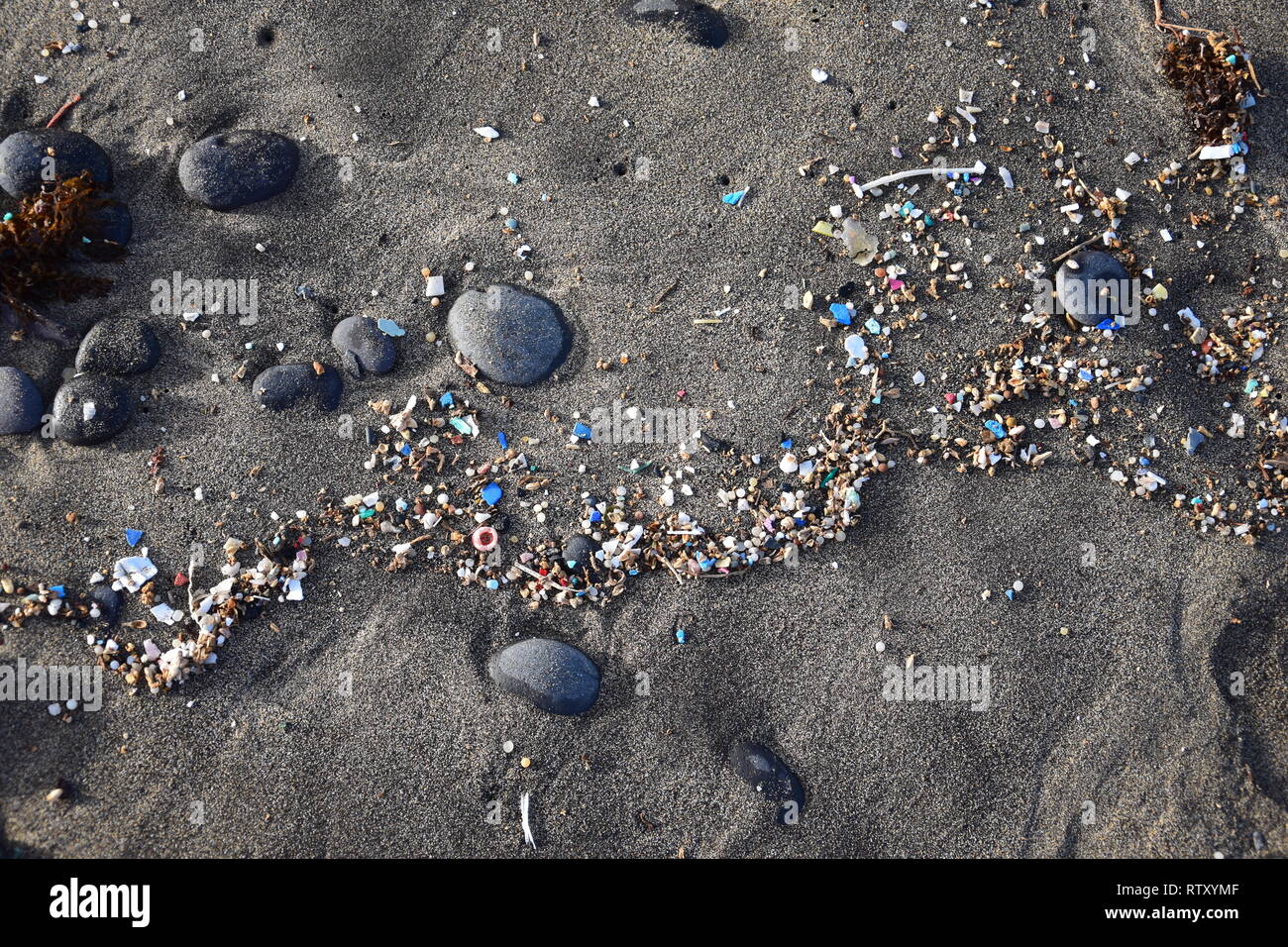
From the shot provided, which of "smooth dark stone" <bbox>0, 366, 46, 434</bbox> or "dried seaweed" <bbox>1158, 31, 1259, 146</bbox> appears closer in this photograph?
"smooth dark stone" <bbox>0, 366, 46, 434</bbox>

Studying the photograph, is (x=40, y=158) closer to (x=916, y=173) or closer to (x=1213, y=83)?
(x=916, y=173)

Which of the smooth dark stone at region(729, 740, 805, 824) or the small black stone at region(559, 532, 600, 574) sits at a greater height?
the small black stone at region(559, 532, 600, 574)

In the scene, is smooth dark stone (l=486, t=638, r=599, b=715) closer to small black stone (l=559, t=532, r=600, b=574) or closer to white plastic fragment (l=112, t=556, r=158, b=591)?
small black stone (l=559, t=532, r=600, b=574)

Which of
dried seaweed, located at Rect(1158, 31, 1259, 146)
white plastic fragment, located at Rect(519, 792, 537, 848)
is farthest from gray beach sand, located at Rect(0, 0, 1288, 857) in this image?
dried seaweed, located at Rect(1158, 31, 1259, 146)

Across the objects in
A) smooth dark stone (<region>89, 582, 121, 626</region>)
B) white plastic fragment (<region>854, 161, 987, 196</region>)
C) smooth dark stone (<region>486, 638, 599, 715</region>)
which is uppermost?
white plastic fragment (<region>854, 161, 987, 196</region>)

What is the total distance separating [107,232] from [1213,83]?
6.37 m

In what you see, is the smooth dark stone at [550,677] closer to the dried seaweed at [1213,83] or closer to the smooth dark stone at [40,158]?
the smooth dark stone at [40,158]

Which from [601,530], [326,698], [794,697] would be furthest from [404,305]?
[794,697]

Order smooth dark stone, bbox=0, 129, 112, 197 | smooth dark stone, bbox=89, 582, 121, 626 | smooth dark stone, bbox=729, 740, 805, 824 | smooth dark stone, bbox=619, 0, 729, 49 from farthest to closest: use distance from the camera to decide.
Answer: smooth dark stone, bbox=619, 0, 729, 49 < smooth dark stone, bbox=0, 129, 112, 197 < smooth dark stone, bbox=89, 582, 121, 626 < smooth dark stone, bbox=729, 740, 805, 824

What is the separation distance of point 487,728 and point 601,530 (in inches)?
46.9

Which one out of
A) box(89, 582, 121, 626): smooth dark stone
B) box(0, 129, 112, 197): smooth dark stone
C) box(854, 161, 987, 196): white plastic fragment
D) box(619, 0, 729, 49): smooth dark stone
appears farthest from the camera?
box(619, 0, 729, 49): smooth dark stone

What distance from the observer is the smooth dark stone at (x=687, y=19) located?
4914 millimetres

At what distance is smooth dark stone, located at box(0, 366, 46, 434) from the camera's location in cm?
448

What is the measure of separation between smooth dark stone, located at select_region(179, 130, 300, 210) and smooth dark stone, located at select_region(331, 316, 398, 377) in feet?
3.12
